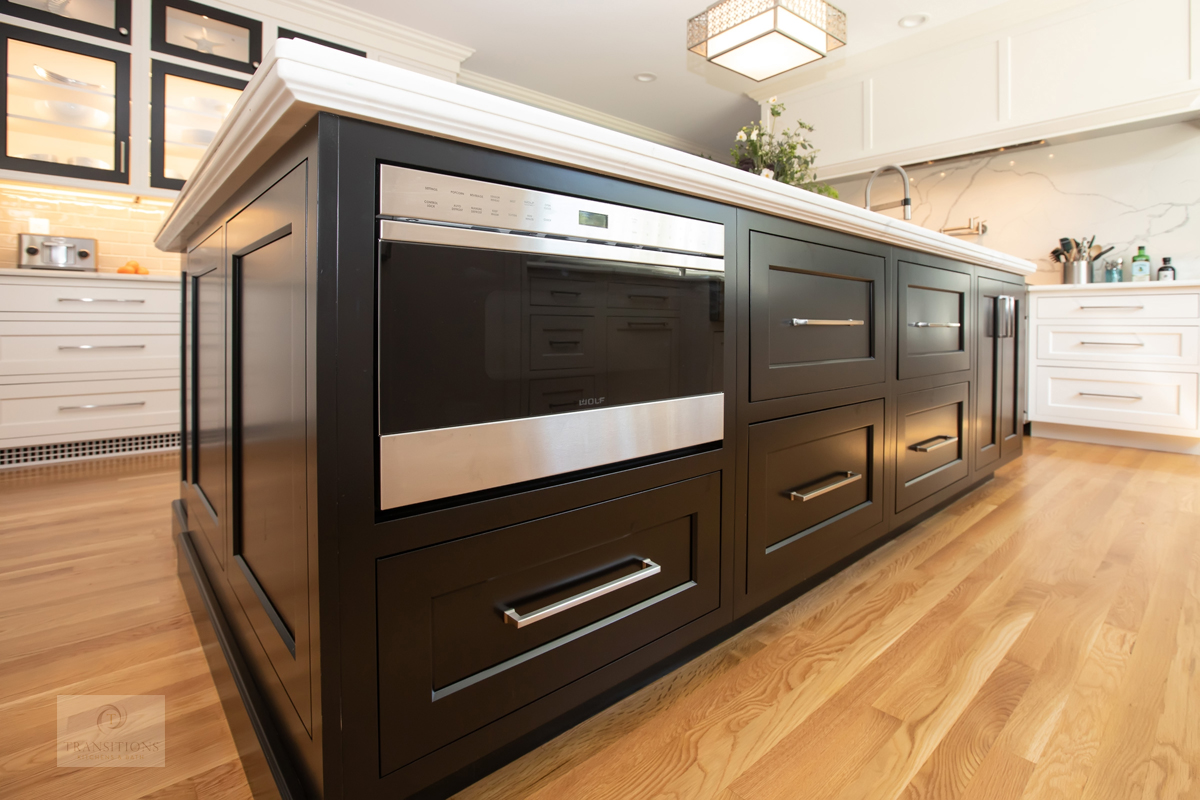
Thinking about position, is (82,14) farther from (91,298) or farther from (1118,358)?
(1118,358)

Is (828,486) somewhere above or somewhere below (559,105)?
below

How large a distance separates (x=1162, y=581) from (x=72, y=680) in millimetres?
2323

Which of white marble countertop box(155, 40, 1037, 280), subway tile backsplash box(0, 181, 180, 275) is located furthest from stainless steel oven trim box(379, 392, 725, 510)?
→ subway tile backsplash box(0, 181, 180, 275)

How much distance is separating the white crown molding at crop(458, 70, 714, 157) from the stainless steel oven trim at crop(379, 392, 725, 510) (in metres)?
3.75

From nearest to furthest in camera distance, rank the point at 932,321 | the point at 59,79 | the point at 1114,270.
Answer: the point at 932,321 < the point at 59,79 < the point at 1114,270

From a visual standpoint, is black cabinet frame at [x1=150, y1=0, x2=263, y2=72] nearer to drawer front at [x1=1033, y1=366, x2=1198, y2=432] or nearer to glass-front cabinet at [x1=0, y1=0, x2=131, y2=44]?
glass-front cabinet at [x1=0, y1=0, x2=131, y2=44]

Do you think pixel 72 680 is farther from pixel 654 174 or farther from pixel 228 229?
pixel 654 174

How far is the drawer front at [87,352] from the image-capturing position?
2412 mm

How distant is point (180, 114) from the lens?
3.02m

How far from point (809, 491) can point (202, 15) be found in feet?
12.7

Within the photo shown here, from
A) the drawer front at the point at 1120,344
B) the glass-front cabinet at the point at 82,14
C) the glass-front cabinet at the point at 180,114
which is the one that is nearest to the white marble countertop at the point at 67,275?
the glass-front cabinet at the point at 180,114

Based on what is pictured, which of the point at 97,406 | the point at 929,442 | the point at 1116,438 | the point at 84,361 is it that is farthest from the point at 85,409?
the point at 1116,438

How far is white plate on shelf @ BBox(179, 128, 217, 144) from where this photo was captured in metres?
3.04

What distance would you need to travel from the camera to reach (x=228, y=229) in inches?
35.9
